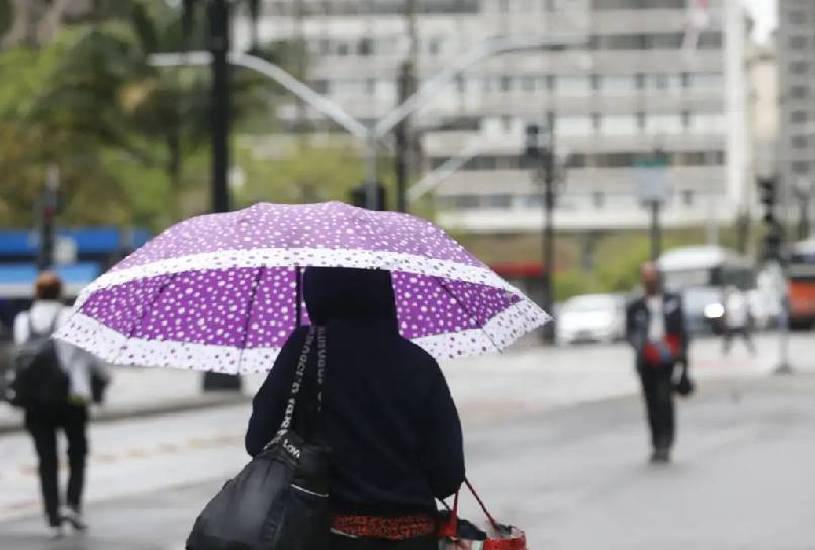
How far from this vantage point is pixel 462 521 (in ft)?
19.6

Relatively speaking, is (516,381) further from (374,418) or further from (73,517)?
(374,418)

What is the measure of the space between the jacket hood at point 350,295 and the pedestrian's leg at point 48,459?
7913mm

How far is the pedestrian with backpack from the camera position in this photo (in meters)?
13.3

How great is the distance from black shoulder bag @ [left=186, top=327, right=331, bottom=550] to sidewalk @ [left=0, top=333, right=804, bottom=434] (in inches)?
803

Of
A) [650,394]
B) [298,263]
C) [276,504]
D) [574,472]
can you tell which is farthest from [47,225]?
[276,504]

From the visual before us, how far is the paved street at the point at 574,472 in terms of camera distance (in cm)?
1384

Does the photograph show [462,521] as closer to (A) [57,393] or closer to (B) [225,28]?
(A) [57,393]

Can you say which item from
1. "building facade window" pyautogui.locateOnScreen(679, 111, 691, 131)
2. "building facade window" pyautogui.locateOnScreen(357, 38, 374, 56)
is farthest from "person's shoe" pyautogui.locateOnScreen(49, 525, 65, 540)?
"building facade window" pyautogui.locateOnScreen(679, 111, 691, 131)

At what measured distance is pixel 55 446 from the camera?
537 inches

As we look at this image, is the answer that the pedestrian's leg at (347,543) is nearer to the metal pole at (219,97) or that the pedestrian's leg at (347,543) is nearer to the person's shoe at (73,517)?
the person's shoe at (73,517)

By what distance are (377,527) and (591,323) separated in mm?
64895

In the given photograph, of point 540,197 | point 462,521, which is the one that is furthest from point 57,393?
point 540,197

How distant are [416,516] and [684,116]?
13379 centimetres

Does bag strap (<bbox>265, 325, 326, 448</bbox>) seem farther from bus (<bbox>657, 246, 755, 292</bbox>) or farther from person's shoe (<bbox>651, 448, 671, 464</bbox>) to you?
bus (<bbox>657, 246, 755, 292</bbox>)
